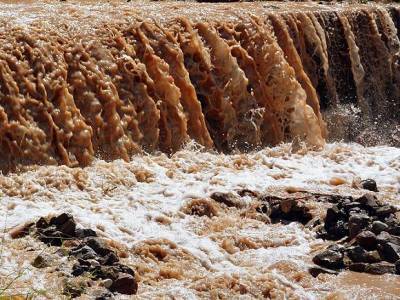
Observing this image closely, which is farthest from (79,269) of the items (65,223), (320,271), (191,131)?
(191,131)

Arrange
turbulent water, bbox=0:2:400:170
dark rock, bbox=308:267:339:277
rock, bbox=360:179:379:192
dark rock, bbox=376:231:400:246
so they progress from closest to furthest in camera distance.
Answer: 1. dark rock, bbox=308:267:339:277
2. dark rock, bbox=376:231:400:246
3. turbulent water, bbox=0:2:400:170
4. rock, bbox=360:179:379:192

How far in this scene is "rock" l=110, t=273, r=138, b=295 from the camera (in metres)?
6.78

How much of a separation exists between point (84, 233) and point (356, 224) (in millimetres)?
2816

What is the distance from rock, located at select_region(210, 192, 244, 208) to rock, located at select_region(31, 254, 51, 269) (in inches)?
108

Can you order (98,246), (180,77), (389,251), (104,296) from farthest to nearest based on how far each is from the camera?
(180,77)
(389,251)
(98,246)
(104,296)

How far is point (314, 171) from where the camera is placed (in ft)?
35.5

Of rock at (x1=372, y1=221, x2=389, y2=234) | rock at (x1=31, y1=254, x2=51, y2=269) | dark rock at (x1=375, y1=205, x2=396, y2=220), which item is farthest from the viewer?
dark rock at (x1=375, y1=205, x2=396, y2=220)

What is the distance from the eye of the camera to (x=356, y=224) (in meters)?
8.36

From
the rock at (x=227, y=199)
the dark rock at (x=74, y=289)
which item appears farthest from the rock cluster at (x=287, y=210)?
the dark rock at (x=74, y=289)

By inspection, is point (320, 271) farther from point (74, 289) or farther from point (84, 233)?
point (74, 289)

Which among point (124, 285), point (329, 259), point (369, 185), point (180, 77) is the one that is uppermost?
point (180, 77)

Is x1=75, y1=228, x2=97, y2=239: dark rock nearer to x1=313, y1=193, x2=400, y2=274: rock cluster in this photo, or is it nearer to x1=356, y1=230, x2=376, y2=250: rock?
x1=313, y1=193, x2=400, y2=274: rock cluster

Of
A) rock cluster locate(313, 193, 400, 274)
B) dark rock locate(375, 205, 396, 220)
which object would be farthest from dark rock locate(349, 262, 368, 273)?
dark rock locate(375, 205, 396, 220)

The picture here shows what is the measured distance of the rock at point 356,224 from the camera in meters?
8.34
